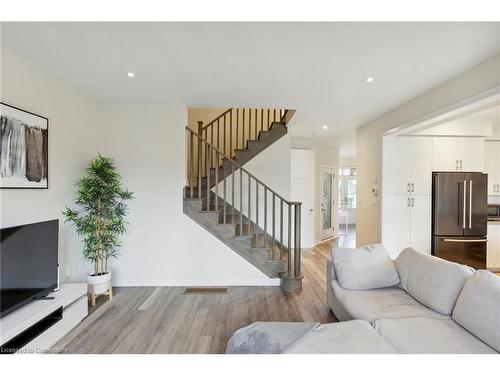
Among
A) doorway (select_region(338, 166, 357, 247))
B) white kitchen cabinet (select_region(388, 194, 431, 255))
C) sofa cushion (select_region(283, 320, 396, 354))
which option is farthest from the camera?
doorway (select_region(338, 166, 357, 247))

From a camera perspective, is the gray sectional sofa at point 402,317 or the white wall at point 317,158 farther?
the white wall at point 317,158

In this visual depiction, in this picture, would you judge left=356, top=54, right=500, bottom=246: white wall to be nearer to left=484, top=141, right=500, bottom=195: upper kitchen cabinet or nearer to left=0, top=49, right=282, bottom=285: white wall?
left=484, top=141, right=500, bottom=195: upper kitchen cabinet

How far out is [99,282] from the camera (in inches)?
116

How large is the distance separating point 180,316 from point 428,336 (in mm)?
2219

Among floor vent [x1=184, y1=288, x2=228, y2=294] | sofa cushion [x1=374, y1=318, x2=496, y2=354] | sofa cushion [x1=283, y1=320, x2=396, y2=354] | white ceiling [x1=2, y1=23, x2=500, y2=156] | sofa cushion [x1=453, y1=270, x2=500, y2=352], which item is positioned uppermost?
white ceiling [x1=2, y1=23, x2=500, y2=156]

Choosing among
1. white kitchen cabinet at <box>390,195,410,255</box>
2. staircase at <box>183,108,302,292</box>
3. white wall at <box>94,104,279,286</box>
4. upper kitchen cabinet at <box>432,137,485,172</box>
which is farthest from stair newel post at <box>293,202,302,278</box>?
upper kitchen cabinet at <box>432,137,485,172</box>

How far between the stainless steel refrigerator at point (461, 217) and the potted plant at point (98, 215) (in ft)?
14.9

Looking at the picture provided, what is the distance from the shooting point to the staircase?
11.5 ft

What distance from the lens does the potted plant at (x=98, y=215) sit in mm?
2912

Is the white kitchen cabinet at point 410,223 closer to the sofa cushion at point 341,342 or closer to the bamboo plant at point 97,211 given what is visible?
the sofa cushion at point 341,342

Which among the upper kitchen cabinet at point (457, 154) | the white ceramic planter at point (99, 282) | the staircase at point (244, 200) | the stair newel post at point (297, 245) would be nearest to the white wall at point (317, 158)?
the staircase at point (244, 200)

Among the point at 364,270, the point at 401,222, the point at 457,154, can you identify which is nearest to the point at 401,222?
the point at 401,222

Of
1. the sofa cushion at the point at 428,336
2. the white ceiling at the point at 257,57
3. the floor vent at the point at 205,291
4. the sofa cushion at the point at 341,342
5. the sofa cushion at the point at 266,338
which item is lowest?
the floor vent at the point at 205,291
